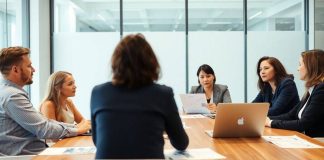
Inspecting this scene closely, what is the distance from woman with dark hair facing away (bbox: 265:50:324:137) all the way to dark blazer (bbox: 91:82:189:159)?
151cm

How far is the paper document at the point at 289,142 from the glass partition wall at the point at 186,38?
3606 millimetres

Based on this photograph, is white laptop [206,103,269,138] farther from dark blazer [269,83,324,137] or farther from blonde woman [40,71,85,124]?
blonde woman [40,71,85,124]

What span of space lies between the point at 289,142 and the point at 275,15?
4219mm

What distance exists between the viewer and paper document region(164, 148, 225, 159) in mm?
1812

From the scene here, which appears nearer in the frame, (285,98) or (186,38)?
(285,98)

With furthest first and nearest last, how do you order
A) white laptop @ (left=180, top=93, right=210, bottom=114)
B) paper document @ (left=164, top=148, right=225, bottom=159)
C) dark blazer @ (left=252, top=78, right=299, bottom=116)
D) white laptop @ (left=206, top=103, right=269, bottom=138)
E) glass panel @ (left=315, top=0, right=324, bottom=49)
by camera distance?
glass panel @ (left=315, top=0, right=324, bottom=49)
white laptop @ (left=180, top=93, right=210, bottom=114)
dark blazer @ (left=252, top=78, right=299, bottom=116)
white laptop @ (left=206, top=103, right=269, bottom=138)
paper document @ (left=164, top=148, right=225, bottom=159)

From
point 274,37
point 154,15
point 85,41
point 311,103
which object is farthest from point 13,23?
point 311,103

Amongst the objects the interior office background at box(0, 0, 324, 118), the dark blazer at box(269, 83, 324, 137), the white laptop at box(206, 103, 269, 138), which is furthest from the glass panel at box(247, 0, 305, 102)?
the white laptop at box(206, 103, 269, 138)

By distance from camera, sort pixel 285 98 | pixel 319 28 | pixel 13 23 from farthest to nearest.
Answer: pixel 319 28 → pixel 13 23 → pixel 285 98

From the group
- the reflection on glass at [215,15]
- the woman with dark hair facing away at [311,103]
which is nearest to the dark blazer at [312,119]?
the woman with dark hair facing away at [311,103]

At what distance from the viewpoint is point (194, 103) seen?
12.2 ft

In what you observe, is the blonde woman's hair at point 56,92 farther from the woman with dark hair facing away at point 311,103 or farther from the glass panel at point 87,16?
the glass panel at point 87,16

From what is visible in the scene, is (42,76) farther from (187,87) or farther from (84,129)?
(84,129)

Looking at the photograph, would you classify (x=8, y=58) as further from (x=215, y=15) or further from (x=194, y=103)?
(x=215, y=15)
